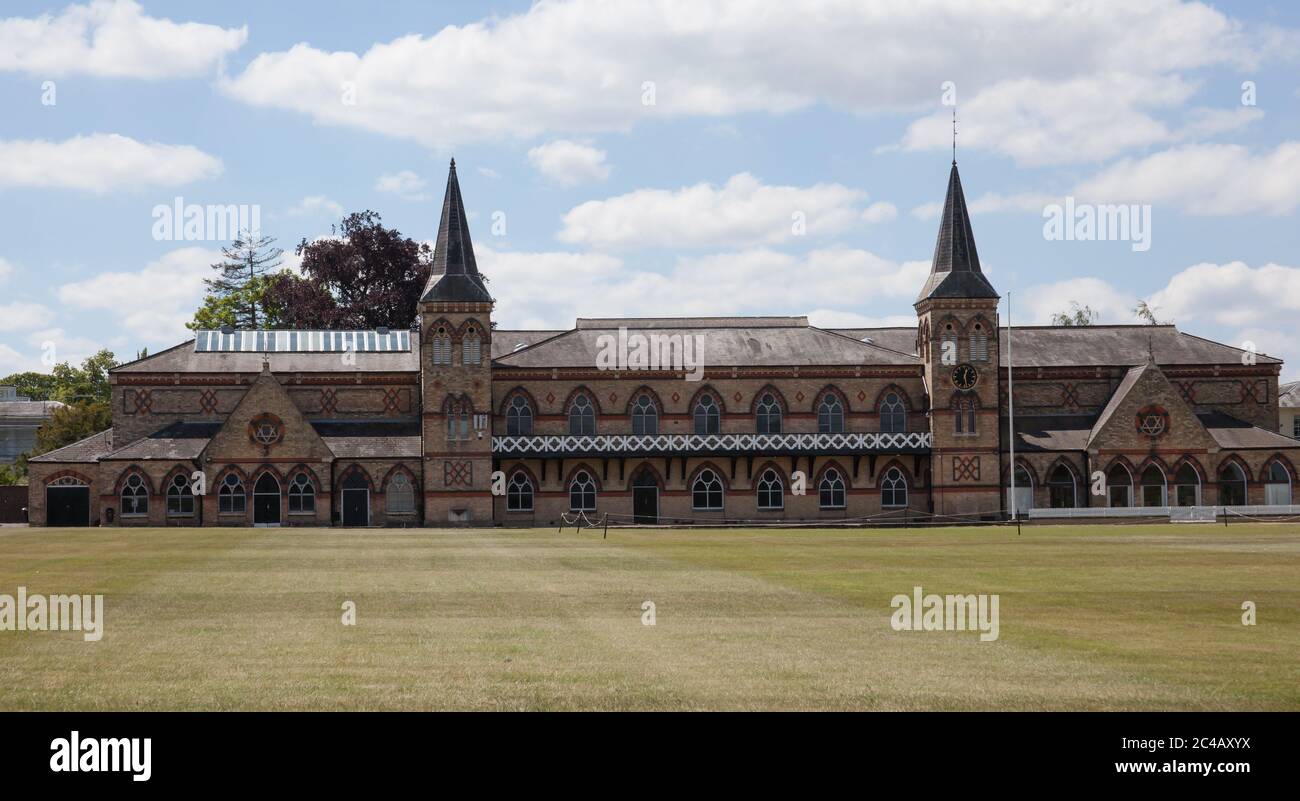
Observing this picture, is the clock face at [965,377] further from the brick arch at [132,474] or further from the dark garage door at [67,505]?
the dark garage door at [67,505]

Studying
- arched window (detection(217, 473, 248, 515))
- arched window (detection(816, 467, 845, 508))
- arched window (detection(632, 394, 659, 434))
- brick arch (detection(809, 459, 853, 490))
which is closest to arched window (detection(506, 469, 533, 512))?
arched window (detection(632, 394, 659, 434))

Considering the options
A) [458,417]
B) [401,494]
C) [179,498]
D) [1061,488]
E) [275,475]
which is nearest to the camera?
[179,498]

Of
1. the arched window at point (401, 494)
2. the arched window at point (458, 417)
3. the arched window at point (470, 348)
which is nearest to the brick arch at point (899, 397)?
the arched window at point (470, 348)

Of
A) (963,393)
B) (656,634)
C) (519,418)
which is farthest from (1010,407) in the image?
(656,634)

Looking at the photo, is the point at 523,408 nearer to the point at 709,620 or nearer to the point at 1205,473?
the point at 1205,473

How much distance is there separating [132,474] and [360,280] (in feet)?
85.7

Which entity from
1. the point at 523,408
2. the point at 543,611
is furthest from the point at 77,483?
the point at 543,611

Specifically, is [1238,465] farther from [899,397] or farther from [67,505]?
[67,505]

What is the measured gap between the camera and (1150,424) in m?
63.8

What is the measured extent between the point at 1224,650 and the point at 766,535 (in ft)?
106

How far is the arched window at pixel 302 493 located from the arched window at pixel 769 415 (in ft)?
68.5

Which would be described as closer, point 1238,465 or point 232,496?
point 232,496

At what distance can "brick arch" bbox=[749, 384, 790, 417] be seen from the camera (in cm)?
6544

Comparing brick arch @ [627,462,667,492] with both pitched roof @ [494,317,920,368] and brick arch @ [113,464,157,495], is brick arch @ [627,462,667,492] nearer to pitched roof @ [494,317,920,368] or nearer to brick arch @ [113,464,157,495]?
pitched roof @ [494,317,920,368]
